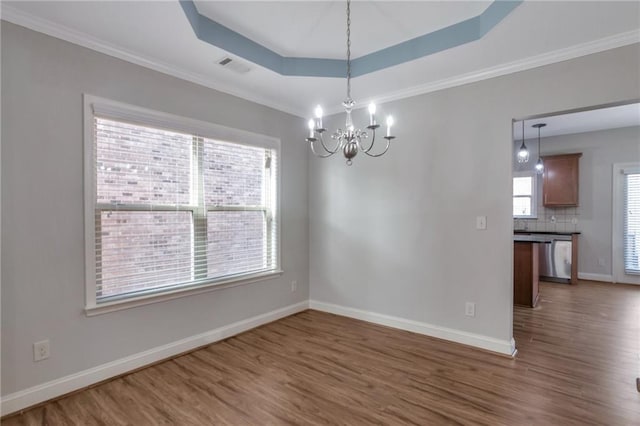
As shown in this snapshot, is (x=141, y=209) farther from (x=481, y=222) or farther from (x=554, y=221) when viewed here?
(x=554, y=221)

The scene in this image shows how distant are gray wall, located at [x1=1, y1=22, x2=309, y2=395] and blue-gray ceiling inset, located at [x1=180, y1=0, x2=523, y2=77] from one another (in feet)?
2.32

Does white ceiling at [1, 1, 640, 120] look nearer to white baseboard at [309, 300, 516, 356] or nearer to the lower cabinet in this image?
white baseboard at [309, 300, 516, 356]

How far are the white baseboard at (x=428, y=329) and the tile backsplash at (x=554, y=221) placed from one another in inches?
183

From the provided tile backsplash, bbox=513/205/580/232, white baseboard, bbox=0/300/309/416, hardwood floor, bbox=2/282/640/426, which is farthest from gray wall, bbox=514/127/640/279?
white baseboard, bbox=0/300/309/416

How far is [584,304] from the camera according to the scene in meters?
4.52

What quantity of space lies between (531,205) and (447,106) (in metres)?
4.84

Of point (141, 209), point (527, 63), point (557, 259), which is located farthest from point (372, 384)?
point (557, 259)

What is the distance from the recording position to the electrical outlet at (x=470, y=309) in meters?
3.13

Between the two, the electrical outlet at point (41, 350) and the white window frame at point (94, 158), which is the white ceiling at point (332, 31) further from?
the electrical outlet at point (41, 350)

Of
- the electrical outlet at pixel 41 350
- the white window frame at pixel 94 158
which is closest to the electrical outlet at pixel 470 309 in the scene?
the white window frame at pixel 94 158

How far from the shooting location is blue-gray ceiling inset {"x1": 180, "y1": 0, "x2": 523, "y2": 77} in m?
2.34

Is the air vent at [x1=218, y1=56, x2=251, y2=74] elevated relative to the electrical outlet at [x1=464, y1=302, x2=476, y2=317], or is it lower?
elevated

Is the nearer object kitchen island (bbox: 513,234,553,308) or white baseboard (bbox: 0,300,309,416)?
white baseboard (bbox: 0,300,309,416)

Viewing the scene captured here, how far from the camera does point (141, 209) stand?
273 cm
